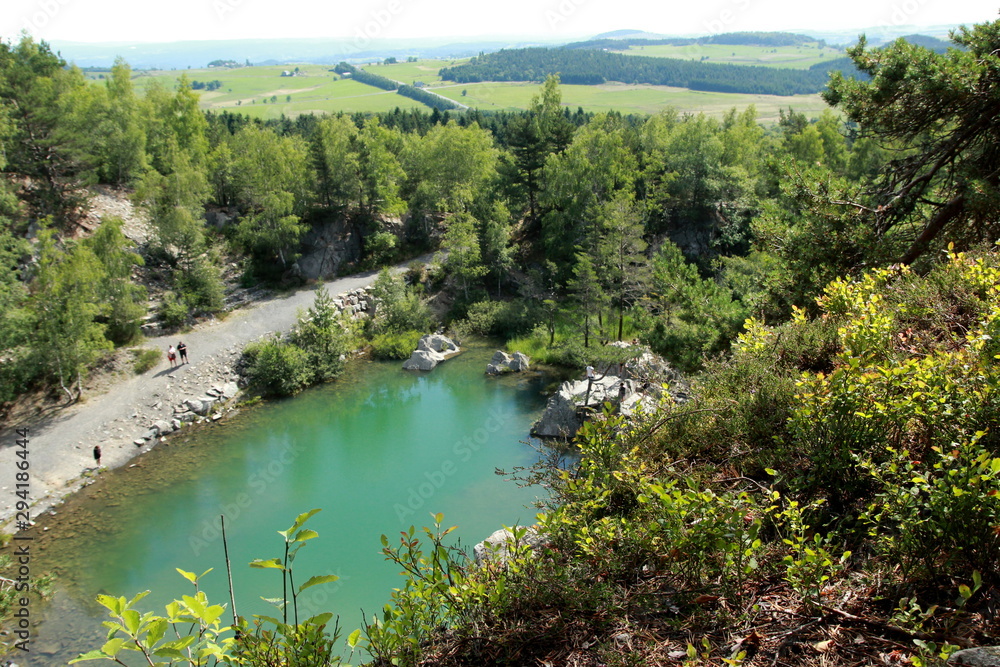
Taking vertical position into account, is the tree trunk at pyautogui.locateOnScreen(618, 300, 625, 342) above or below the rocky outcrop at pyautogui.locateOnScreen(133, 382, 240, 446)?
above

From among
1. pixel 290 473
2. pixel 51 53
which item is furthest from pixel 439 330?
pixel 51 53

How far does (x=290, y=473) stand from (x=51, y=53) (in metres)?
24.0

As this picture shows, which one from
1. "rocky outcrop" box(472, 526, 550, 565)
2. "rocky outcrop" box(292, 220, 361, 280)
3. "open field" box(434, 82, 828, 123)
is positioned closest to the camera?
"rocky outcrop" box(472, 526, 550, 565)

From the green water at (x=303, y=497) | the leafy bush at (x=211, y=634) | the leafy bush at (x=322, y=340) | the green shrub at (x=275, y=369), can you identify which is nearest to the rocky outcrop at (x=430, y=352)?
the green water at (x=303, y=497)

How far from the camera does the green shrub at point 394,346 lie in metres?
24.5

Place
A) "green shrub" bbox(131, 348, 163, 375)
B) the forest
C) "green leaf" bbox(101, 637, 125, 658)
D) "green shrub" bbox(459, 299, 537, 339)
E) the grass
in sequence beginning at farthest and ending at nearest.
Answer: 1. the grass
2. "green shrub" bbox(459, 299, 537, 339)
3. "green shrub" bbox(131, 348, 163, 375)
4. the forest
5. "green leaf" bbox(101, 637, 125, 658)

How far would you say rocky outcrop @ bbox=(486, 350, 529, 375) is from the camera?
23.0 meters

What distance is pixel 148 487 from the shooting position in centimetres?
1644

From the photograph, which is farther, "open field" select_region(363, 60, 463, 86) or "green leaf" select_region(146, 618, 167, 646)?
"open field" select_region(363, 60, 463, 86)

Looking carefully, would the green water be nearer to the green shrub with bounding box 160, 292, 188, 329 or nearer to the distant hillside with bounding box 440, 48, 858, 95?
the green shrub with bounding box 160, 292, 188, 329

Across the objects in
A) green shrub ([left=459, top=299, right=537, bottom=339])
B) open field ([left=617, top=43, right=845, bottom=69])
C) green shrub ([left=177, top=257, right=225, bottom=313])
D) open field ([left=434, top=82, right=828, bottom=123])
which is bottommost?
green shrub ([left=459, top=299, right=537, bottom=339])

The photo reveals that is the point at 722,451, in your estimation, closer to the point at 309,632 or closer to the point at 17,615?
the point at 309,632

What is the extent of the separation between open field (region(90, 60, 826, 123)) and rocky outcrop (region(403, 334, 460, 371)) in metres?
60.0

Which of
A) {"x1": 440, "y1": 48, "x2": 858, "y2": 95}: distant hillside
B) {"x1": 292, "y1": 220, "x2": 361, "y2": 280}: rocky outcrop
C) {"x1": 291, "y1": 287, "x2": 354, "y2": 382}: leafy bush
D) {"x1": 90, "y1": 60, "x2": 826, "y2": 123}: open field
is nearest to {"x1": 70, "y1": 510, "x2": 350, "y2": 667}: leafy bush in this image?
{"x1": 291, "y1": 287, "x2": 354, "y2": 382}: leafy bush
